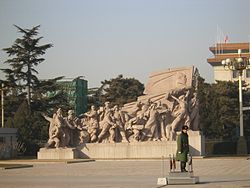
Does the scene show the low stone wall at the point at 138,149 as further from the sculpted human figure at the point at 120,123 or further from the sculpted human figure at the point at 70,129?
the sculpted human figure at the point at 70,129

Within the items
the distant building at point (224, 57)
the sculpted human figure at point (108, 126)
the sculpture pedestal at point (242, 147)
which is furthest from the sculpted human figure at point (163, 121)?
the distant building at point (224, 57)

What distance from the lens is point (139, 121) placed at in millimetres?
34750

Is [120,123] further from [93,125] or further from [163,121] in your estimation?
[163,121]

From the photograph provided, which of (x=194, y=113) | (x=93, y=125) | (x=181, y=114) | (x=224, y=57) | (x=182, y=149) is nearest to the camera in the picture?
(x=182, y=149)

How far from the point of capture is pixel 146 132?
1364 inches

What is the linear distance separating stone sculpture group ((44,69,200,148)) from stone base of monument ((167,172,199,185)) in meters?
18.3

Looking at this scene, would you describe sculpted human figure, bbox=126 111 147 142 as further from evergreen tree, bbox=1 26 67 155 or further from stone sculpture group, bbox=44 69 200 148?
evergreen tree, bbox=1 26 67 155

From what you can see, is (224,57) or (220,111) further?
(224,57)

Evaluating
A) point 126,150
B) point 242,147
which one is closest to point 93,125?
point 126,150

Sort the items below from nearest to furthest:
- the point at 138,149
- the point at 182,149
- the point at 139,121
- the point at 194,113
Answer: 1. the point at 182,149
2. the point at 138,149
3. the point at 139,121
4. the point at 194,113

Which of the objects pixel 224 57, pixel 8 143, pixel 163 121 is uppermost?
pixel 224 57

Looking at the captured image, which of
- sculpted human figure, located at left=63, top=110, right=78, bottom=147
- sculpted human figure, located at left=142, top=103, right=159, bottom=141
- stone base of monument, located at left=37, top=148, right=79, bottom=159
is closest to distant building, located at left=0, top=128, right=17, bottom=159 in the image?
stone base of monument, located at left=37, top=148, right=79, bottom=159

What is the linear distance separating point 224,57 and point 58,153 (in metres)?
59.1

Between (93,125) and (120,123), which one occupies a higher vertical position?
(120,123)
